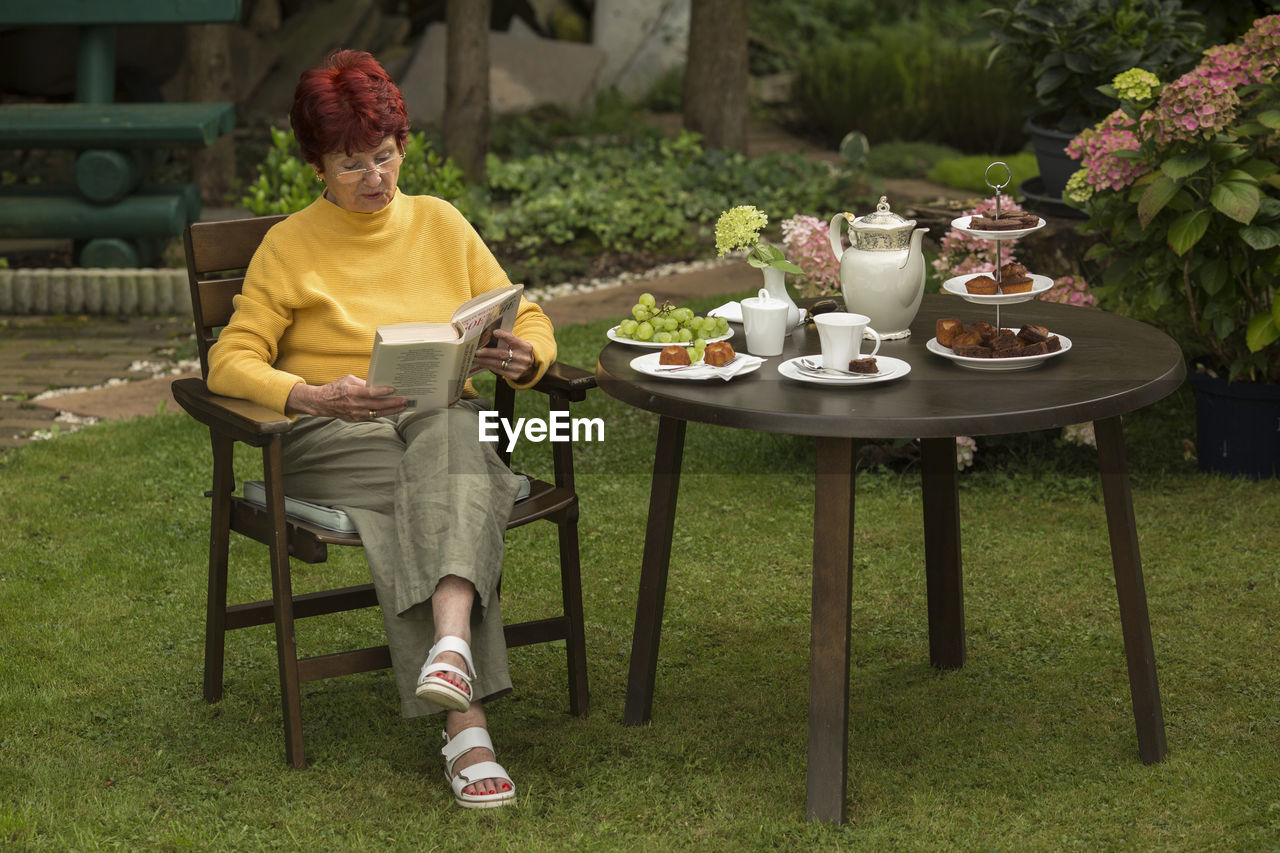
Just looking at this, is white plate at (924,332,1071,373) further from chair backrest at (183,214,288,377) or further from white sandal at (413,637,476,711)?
chair backrest at (183,214,288,377)

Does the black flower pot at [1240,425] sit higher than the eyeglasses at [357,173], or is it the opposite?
the eyeglasses at [357,173]

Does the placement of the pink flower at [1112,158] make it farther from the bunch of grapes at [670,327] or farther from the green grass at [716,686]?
the bunch of grapes at [670,327]

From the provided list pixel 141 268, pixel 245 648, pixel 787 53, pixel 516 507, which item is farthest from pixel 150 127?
pixel 787 53

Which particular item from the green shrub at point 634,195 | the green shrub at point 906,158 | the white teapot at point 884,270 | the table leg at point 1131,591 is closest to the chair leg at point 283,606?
the white teapot at point 884,270

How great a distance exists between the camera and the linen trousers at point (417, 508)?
2.81 m

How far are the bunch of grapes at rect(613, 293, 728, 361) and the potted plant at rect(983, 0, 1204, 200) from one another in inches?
111

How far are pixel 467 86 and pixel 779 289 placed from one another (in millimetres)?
5317

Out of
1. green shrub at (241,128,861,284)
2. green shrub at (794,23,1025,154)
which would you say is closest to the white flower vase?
green shrub at (241,128,861,284)

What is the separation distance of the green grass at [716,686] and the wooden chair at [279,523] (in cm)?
16

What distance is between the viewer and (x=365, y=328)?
3.07 metres

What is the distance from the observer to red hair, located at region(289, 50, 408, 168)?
2.93m

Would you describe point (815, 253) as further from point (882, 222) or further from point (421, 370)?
point (421, 370)

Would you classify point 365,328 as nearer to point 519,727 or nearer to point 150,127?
point 519,727

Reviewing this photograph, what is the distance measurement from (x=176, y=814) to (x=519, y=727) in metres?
0.72
